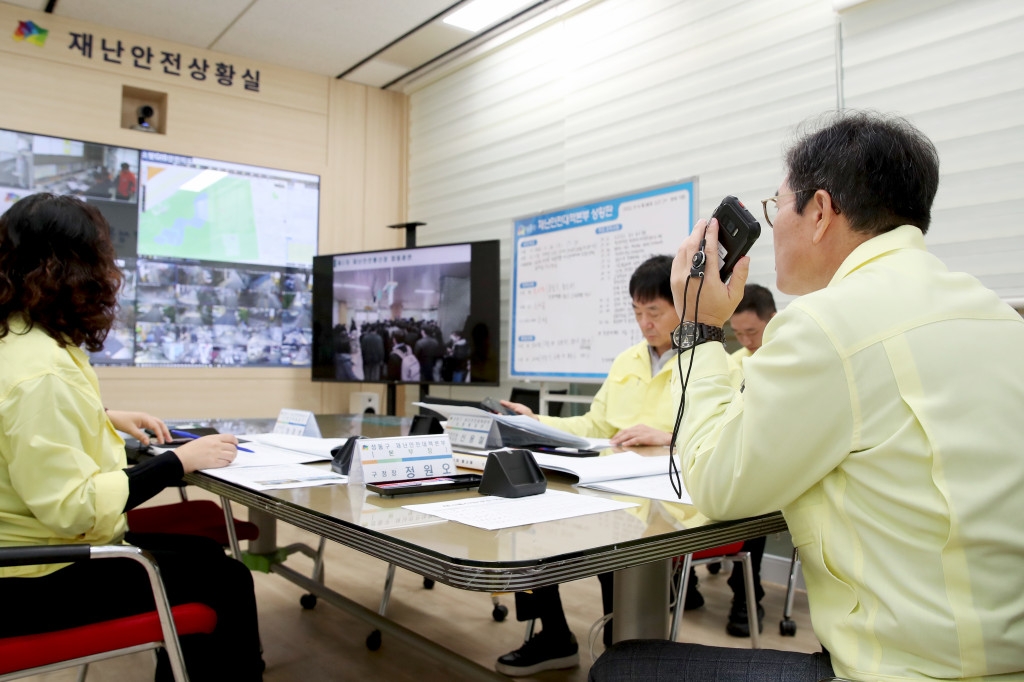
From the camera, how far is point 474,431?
1912 mm

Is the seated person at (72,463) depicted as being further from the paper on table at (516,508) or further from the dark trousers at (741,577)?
the dark trousers at (741,577)

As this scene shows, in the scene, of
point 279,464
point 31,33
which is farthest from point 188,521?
point 31,33

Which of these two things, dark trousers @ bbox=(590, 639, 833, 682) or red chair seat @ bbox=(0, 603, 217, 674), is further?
red chair seat @ bbox=(0, 603, 217, 674)

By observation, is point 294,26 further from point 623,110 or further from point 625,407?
point 625,407

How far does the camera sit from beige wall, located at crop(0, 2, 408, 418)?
455cm

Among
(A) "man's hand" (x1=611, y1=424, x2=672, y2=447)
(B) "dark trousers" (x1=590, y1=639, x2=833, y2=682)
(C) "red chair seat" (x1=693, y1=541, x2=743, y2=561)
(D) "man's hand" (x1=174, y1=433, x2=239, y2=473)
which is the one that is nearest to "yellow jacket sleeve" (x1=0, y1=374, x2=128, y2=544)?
(D) "man's hand" (x1=174, y1=433, x2=239, y2=473)

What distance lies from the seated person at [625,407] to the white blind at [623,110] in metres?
0.96

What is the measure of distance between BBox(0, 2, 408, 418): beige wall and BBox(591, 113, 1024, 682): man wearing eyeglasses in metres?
4.60

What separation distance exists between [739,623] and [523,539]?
2191 mm

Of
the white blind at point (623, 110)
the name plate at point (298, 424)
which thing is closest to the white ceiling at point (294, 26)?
the white blind at point (623, 110)

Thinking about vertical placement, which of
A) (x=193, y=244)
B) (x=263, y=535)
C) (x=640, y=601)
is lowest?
(x=263, y=535)

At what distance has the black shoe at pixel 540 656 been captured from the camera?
235cm

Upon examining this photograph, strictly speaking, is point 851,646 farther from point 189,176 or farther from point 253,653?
point 189,176

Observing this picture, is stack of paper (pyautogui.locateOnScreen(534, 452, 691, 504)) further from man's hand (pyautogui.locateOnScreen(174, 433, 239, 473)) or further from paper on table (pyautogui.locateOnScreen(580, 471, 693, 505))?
man's hand (pyautogui.locateOnScreen(174, 433, 239, 473))
